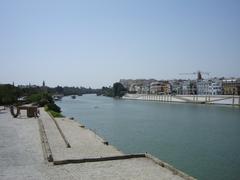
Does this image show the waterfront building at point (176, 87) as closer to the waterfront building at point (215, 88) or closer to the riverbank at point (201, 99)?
the riverbank at point (201, 99)

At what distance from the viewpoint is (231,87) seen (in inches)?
4097

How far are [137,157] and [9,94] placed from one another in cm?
4604

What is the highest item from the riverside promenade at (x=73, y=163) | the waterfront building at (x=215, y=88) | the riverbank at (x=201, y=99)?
the waterfront building at (x=215, y=88)

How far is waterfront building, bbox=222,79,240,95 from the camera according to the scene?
333 feet

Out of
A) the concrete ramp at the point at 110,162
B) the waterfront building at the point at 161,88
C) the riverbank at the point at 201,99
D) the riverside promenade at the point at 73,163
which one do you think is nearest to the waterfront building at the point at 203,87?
the riverbank at the point at 201,99

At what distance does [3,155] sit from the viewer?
13.9 metres

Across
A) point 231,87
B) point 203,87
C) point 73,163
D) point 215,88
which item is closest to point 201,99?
point 231,87

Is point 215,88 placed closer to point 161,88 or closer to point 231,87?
point 231,87

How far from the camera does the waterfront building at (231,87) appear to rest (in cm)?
10150

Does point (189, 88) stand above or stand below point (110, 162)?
above

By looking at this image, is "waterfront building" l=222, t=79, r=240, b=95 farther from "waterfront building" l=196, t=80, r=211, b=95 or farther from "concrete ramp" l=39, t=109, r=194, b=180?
"concrete ramp" l=39, t=109, r=194, b=180

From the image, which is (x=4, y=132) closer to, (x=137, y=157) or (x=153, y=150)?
(x=153, y=150)

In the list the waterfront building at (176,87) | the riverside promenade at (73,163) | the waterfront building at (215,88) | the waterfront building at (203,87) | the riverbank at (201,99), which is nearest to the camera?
the riverside promenade at (73,163)

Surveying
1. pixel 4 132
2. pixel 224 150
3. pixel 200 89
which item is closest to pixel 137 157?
pixel 224 150
